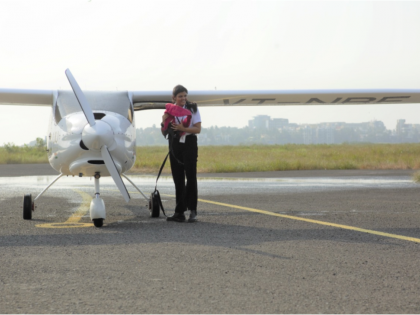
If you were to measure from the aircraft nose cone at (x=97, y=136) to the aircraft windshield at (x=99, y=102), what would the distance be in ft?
4.13

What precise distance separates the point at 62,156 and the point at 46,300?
186 inches

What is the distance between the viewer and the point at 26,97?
11.2 m

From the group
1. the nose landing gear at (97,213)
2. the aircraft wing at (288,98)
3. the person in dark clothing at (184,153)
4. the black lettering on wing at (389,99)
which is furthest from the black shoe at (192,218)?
the black lettering on wing at (389,99)

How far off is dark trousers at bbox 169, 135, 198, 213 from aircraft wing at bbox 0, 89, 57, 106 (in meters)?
3.72

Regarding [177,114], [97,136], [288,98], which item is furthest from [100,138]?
[288,98]

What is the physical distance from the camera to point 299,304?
3387 mm


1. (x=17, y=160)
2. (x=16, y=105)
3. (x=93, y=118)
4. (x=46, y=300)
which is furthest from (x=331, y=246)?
(x=17, y=160)

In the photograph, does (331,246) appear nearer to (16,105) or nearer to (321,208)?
(321,208)

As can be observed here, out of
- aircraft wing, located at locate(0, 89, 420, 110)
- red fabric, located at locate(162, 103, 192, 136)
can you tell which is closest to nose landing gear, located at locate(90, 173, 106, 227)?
red fabric, located at locate(162, 103, 192, 136)

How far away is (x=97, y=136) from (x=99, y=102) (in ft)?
5.85

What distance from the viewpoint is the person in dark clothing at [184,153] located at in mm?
8000

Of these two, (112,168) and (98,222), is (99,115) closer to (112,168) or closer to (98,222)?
(112,168)

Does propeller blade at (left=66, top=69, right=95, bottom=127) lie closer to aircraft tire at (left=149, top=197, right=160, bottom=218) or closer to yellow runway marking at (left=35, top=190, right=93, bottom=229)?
yellow runway marking at (left=35, top=190, right=93, bottom=229)

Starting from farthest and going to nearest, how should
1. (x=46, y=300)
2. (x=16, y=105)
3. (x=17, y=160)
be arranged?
(x=17, y=160), (x=16, y=105), (x=46, y=300)
